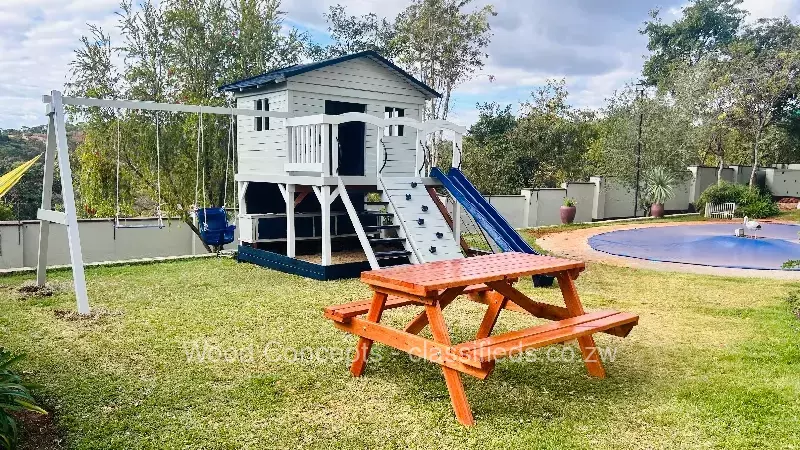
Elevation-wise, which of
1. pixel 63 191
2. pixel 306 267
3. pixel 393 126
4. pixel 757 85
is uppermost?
pixel 757 85

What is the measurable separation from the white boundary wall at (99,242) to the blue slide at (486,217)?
21.4 feet

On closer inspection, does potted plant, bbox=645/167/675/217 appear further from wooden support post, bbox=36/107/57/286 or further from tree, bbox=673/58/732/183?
wooden support post, bbox=36/107/57/286

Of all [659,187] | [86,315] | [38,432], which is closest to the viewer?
[38,432]

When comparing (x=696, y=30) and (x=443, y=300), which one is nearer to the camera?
(x=443, y=300)

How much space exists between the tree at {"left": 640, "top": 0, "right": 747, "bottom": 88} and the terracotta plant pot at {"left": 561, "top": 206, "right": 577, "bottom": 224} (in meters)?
18.5

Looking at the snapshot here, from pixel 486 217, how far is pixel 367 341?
4.43 m

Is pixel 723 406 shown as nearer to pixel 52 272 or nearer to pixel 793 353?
pixel 793 353

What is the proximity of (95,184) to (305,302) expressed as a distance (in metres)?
10.1

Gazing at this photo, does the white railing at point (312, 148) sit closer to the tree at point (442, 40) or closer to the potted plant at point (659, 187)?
the tree at point (442, 40)

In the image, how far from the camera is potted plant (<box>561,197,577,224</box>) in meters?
18.0

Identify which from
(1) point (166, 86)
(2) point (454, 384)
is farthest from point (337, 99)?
(1) point (166, 86)

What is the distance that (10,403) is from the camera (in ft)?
10.4

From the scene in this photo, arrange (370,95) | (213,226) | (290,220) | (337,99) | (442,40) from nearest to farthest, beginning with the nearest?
(290,220) → (213,226) → (337,99) → (370,95) → (442,40)

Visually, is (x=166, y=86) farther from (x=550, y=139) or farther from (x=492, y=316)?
(x=492, y=316)
